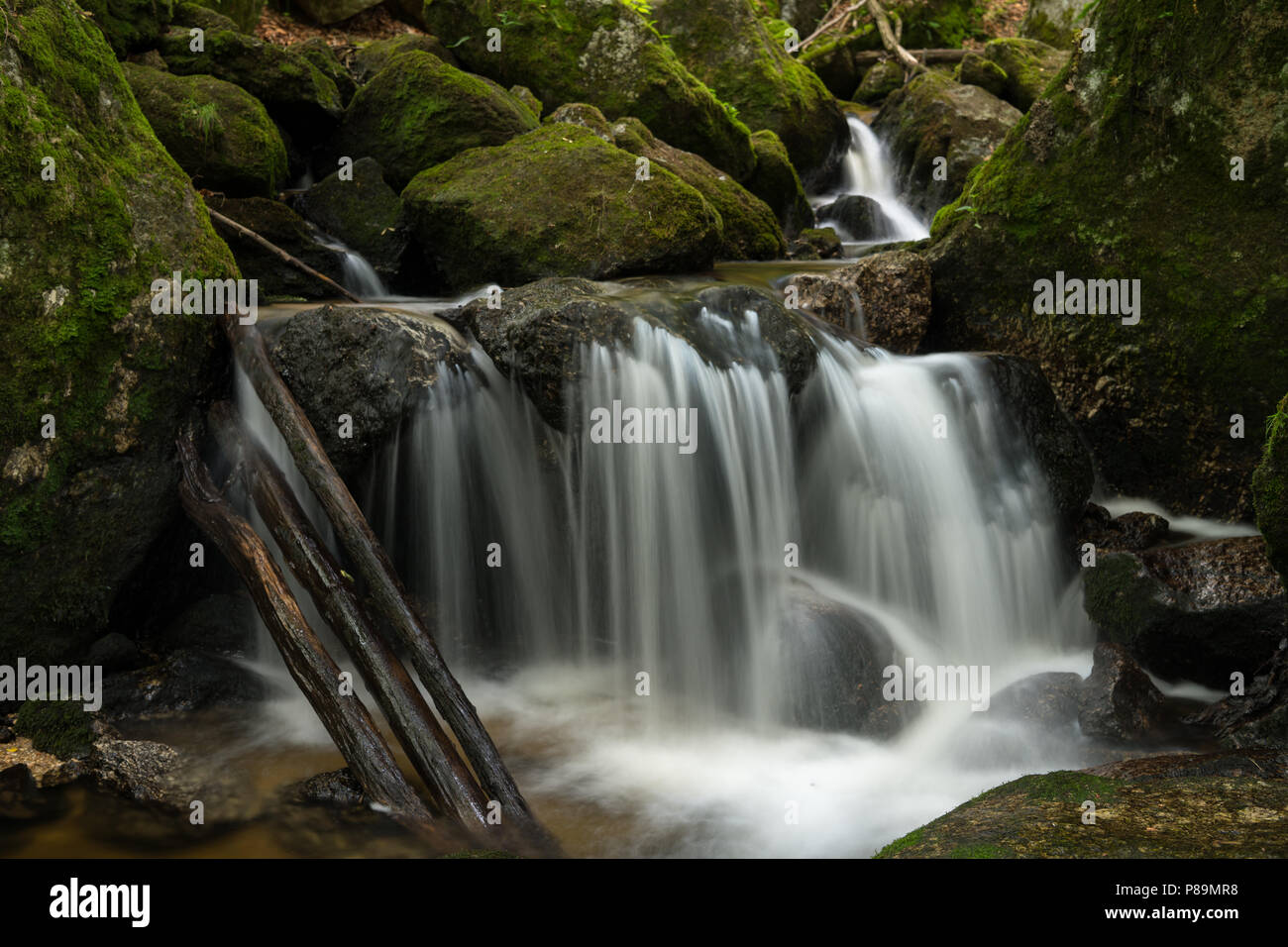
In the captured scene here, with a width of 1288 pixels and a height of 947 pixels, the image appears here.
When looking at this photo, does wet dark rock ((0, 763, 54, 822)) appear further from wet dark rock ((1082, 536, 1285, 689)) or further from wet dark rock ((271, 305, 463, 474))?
wet dark rock ((1082, 536, 1285, 689))

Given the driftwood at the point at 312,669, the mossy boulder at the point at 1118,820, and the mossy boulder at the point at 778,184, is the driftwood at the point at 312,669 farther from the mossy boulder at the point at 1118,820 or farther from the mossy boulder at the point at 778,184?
the mossy boulder at the point at 778,184

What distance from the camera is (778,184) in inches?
458

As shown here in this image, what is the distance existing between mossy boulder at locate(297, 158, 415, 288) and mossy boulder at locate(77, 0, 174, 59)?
7.16 ft

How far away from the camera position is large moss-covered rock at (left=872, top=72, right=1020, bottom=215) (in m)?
12.9

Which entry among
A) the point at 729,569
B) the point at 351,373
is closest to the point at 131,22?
the point at 351,373

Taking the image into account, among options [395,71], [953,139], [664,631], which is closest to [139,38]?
[395,71]

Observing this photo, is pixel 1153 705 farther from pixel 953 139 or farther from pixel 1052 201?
pixel 953 139

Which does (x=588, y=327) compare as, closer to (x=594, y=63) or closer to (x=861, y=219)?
(x=594, y=63)

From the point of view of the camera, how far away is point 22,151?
186 inches

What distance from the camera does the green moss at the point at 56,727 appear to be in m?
4.36

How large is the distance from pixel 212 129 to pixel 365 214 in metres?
1.41

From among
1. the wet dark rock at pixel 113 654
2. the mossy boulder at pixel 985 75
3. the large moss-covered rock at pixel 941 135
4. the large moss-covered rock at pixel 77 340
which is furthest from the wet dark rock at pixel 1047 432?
the mossy boulder at pixel 985 75

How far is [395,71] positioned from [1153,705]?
28.9 ft

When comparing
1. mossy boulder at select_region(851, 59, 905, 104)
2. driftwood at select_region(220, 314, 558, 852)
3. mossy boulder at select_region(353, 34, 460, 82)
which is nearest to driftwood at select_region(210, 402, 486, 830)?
driftwood at select_region(220, 314, 558, 852)
